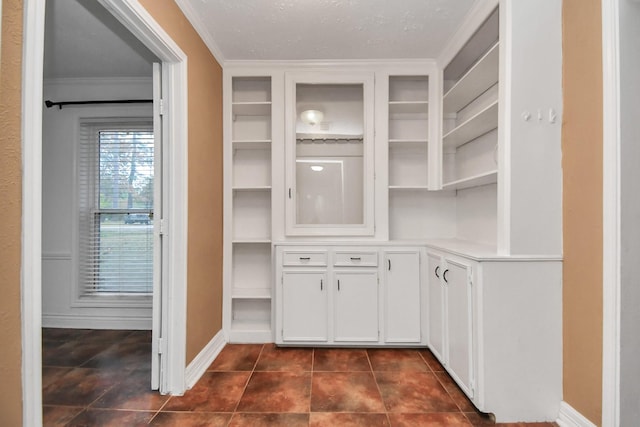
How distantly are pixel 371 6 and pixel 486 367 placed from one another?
2.35m

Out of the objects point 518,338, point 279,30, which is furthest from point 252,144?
point 518,338

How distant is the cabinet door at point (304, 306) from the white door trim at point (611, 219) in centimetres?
175

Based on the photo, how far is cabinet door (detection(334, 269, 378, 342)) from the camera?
8.55 ft

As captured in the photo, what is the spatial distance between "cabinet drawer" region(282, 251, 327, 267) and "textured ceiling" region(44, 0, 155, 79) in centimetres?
173

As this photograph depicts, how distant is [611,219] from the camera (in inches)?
55.7

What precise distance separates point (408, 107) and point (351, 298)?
1.84 m

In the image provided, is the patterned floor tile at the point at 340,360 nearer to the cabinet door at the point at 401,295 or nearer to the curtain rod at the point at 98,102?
the cabinet door at the point at 401,295

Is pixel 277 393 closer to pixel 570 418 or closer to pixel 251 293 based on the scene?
pixel 251 293

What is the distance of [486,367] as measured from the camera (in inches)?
67.7

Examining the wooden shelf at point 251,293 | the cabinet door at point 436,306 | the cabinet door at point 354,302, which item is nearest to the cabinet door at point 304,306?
the cabinet door at point 354,302

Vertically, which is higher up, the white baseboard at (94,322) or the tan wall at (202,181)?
the tan wall at (202,181)

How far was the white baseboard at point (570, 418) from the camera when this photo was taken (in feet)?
5.11

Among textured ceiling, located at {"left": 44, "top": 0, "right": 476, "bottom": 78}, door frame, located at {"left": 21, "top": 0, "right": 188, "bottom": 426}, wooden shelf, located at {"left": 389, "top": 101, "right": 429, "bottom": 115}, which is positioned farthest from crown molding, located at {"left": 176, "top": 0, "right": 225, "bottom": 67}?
wooden shelf, located at {"left": 389, "top": 101, "right": 429, "bottom": 115}

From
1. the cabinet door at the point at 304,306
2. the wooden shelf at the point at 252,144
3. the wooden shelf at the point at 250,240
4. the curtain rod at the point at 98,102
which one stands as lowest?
the cabinet door at the point at 304,306
